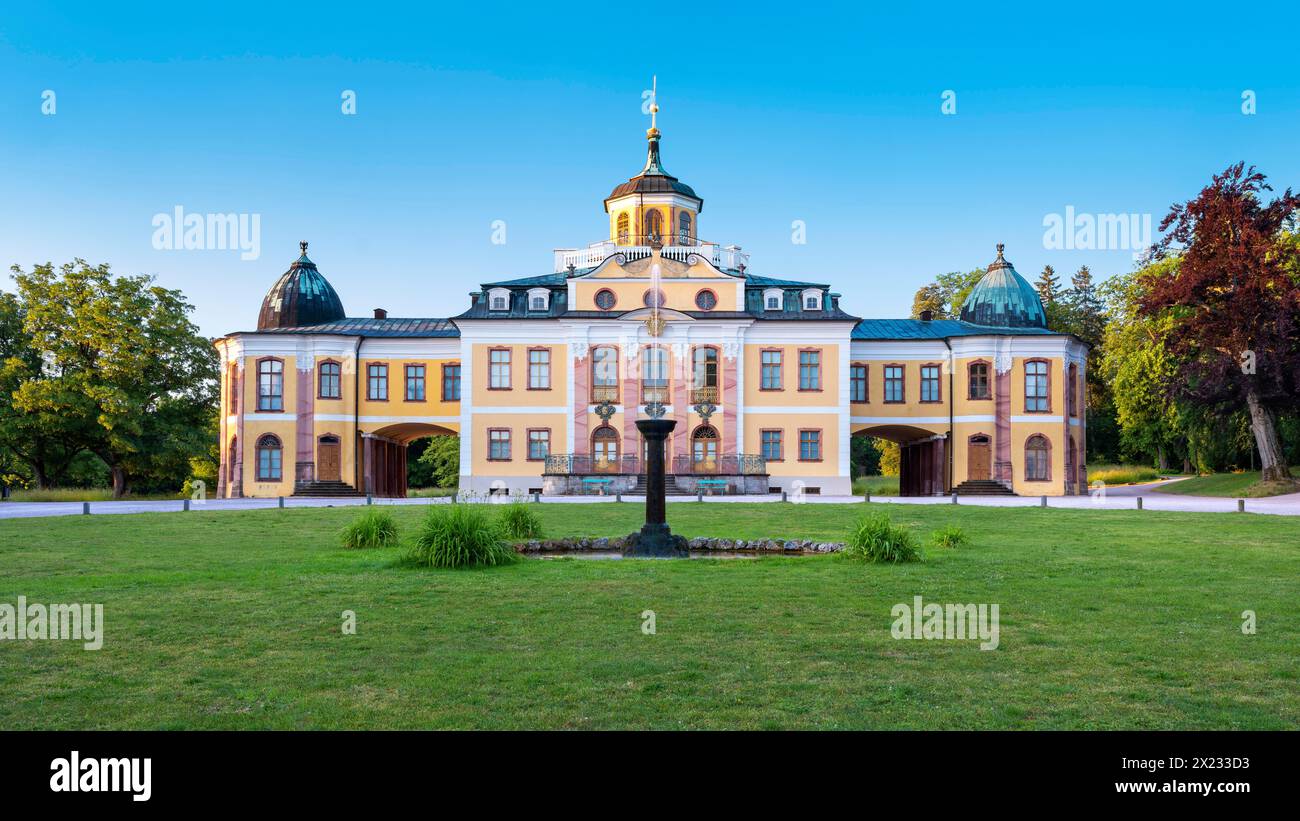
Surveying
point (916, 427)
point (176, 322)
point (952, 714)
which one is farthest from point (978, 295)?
point (952, 714)

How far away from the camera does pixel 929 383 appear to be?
45.7m

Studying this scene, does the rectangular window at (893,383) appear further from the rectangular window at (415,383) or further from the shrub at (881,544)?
the shrub at (881,544)

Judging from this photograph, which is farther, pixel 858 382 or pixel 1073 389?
pixel 858 382

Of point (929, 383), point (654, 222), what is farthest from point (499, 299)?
point (929, 383)

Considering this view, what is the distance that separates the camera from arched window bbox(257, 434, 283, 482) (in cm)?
4425

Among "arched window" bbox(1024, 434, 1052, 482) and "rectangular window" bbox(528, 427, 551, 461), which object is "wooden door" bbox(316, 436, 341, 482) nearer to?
"rectangular window" bbox(528, 427, 551, 461)

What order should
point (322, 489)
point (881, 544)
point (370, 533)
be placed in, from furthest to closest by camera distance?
point (322, 489), point (370, 533), point (881, 544)

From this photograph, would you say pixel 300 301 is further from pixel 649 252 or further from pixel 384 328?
pixel 649 252

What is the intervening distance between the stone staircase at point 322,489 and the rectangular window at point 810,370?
19951mm

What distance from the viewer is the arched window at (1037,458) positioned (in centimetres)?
4372

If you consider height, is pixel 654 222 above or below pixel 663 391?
above

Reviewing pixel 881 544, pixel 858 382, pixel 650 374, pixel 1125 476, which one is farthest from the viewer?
pixel 1125 476

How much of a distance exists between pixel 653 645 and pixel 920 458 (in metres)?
41.7

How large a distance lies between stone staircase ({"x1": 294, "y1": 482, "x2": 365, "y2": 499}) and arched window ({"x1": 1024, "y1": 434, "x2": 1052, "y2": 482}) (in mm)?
28708
